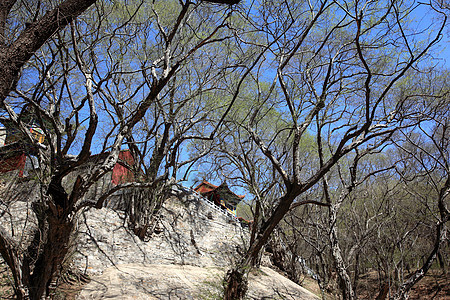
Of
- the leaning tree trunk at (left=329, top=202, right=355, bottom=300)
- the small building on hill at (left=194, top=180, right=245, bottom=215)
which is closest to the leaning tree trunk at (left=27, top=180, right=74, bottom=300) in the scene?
the leaning tree trunk at (left=329, top=202, right=355, bottom=300)

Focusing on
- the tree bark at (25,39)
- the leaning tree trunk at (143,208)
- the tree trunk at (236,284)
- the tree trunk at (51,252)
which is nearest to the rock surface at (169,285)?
the tree trunk at (236,284)

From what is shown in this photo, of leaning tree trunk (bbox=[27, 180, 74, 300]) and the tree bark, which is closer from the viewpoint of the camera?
the tree bark

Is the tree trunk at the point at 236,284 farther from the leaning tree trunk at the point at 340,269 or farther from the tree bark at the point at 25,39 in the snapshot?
the tree bark at the point at 25,39

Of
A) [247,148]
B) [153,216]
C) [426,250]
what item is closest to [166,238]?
[153,216]

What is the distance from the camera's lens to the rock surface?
23.1 ft

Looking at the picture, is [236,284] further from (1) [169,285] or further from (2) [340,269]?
(2) [340,269]

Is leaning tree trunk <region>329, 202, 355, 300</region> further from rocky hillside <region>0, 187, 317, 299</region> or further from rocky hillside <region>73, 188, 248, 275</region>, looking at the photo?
rocky hillside <region>73, 188, 248, 275</region>

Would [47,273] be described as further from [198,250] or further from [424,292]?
[424,292]

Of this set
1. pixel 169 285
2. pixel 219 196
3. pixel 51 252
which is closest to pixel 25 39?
pixel 51 252

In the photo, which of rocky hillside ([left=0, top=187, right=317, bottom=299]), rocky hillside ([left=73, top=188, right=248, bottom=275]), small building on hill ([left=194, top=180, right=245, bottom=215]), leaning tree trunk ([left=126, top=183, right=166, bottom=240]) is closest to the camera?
rocky hillside ([left=0, top=187, right=317, bottom=299])

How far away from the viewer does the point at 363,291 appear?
1609cm

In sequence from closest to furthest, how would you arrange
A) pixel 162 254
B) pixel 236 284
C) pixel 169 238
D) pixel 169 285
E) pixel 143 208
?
pixel 236 284 → pixel 169 285 → pixel 162 254 → pixel 143 208 → pixel 169 238

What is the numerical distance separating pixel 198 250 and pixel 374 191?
8837 mm

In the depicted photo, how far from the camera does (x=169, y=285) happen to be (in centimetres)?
801
